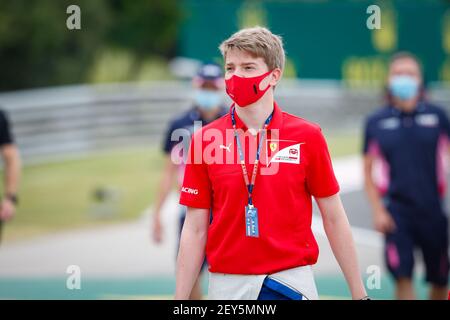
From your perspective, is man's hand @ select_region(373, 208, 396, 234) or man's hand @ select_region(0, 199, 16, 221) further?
man's hand @ select_region(0, 199, 16, 221)

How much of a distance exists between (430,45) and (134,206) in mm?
10276

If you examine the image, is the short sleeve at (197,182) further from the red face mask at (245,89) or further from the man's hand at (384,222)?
the man's hand at (384,222)

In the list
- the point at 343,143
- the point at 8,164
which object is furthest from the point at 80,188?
the point at 8,164

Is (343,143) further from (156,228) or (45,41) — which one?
(156,228)

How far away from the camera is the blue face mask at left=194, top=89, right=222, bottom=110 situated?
8.20 m

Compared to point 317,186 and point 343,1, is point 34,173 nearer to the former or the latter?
point 343,1

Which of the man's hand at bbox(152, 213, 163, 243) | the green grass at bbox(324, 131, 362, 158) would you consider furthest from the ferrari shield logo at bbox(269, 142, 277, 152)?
the green grass at bbox(324, 131, 362, 158)

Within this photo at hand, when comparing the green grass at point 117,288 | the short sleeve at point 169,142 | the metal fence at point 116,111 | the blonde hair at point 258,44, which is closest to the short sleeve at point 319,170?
the blonde hair at point 258,44

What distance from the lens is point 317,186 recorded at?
16.1 ft

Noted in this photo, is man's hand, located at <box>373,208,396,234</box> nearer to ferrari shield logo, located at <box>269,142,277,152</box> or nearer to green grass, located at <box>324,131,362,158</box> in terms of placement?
ferrari shield logo, located at <box>269,142,277,152</box>

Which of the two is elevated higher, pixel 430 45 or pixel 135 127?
pixel 430 45

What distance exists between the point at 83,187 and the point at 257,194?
13.5 metres

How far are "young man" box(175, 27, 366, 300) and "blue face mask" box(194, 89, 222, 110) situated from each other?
3.22 metres

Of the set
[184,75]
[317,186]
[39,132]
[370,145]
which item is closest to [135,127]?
[39,132]
